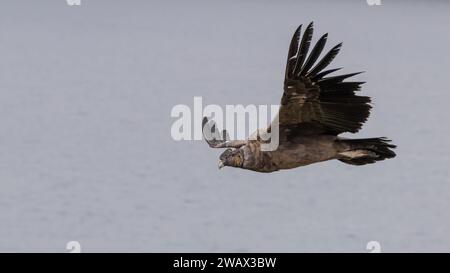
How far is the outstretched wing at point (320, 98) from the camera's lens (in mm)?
11867

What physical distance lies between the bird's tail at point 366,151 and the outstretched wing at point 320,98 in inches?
7.2

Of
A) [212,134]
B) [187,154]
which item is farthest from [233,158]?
[187,154]

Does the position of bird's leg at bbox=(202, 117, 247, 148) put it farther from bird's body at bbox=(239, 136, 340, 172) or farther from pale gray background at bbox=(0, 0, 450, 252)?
pale gray background at bbox=(0, 0, 450, 252)

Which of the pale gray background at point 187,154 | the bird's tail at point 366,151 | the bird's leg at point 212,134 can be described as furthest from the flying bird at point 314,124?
the pale gray background at point 187,154

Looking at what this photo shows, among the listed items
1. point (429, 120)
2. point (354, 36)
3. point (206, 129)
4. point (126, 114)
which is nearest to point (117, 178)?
point (126, 114)

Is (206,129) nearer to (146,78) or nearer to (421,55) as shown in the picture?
A: (146,78)

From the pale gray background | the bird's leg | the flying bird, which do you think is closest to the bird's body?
the flying bird

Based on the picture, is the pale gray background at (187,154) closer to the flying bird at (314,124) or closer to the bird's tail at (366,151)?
the flying bird at (314,124)

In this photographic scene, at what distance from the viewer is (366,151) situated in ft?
39.5

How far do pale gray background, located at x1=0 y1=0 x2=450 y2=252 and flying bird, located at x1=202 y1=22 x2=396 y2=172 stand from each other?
46.4 feet

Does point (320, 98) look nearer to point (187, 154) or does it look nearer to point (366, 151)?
point (366, 151)

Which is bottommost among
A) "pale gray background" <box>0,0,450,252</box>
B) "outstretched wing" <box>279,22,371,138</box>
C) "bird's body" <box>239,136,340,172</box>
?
"bird's body" <box>239,136,340,172</box>

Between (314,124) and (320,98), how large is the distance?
26 centimetres

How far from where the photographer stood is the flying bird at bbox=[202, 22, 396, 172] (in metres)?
11.9
